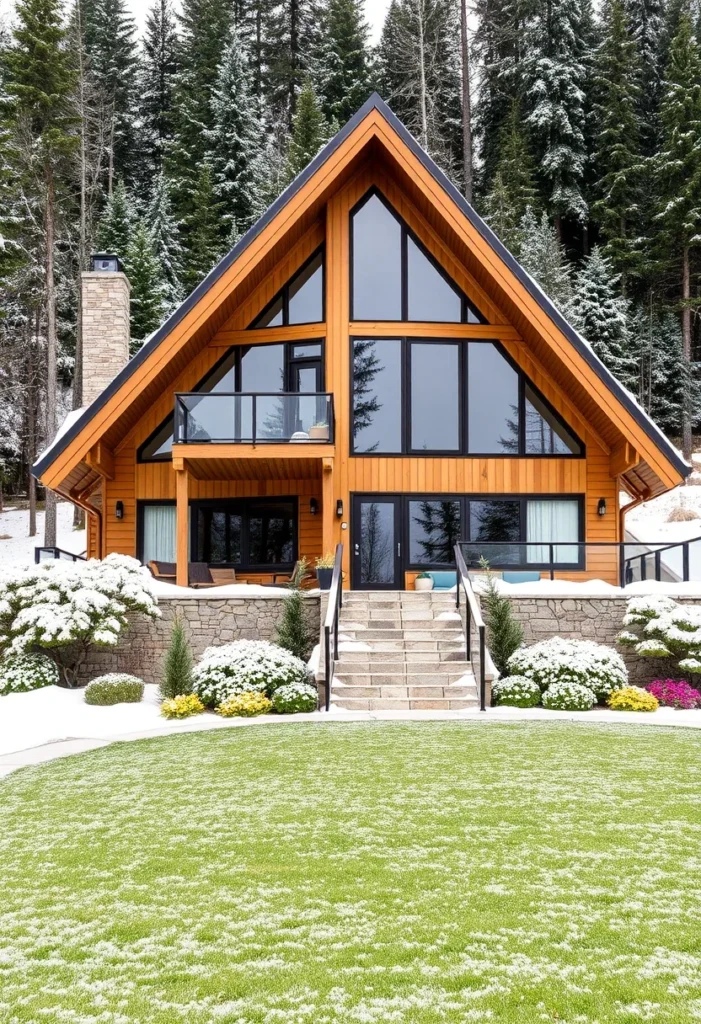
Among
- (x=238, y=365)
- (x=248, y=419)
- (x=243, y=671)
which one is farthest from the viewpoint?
(x=238, y=365)

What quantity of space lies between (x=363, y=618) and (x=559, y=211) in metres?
30.3

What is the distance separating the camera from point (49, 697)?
12203mm

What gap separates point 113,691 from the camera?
11938 millimetres

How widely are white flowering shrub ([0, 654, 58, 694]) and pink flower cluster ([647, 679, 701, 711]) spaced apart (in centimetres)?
886

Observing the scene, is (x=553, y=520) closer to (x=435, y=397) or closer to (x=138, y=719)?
(x=435, y=397)

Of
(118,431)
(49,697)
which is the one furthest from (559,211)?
(49,697)

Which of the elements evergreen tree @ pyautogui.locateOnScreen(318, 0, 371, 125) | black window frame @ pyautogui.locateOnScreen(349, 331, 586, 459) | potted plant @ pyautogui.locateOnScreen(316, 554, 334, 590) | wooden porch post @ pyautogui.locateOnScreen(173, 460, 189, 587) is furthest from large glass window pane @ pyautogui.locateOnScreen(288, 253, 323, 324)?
evergreen tree @ pyautogui.locateOnScreen(318, 0, 371, 125)

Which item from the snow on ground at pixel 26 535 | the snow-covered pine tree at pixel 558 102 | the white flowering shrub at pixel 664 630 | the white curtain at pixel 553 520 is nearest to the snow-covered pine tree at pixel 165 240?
the snow on ground at pixel 26 535

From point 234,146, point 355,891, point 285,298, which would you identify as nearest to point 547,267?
point 234,146

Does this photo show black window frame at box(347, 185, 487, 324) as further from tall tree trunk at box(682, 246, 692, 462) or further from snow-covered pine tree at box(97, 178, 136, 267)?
tall tree trunk at box(682, 246, 692, 462)

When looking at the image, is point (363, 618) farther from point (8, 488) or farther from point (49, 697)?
point (8, 488)

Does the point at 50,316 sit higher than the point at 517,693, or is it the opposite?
the point at 50,316

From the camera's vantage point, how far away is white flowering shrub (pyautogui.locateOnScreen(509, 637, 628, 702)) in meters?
11.7

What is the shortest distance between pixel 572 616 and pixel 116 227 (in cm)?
2817
